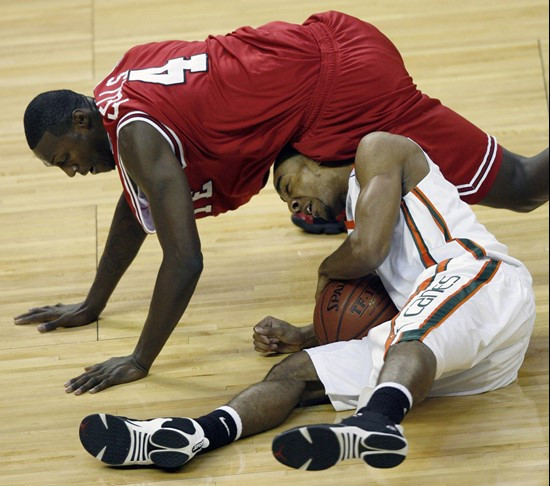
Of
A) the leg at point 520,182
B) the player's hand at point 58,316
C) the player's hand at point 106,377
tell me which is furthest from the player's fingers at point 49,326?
the leg at point 520,182

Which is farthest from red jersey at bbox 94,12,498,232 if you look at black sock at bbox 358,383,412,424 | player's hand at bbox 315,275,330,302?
black sock at bbox 358,383,412,424

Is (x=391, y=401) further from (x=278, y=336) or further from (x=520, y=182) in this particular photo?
(x=520, y=182)

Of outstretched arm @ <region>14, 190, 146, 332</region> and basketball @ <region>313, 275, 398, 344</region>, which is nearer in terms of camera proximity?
basketball @ <region>313, 275, 398, 344</region>

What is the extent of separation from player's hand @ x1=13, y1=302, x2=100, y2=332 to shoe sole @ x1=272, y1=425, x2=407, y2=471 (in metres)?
1.21

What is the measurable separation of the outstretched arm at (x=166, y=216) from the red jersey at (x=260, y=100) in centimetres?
8

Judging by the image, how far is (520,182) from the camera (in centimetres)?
346

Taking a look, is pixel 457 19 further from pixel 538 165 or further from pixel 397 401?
pixel 397 401

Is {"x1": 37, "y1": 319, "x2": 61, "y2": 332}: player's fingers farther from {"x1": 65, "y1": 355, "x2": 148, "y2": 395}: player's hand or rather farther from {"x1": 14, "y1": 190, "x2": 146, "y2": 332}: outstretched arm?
{"x1": 65, "y1": 355, "x2": 148, "y2": 395}: player's hand

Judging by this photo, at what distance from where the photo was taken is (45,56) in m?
4.98

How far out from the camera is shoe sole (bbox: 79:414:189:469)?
2.70 metres

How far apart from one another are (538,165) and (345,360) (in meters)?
0.97

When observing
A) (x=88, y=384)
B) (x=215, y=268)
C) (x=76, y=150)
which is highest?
(x=76, y=150)

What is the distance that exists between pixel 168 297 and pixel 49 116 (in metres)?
0.60

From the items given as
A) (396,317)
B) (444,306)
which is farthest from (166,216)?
(444,306)
